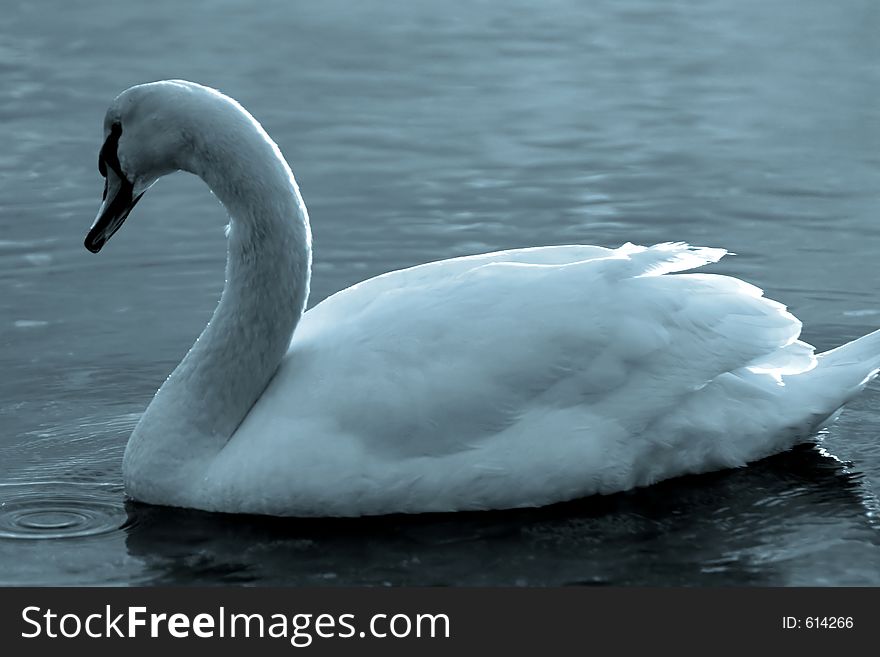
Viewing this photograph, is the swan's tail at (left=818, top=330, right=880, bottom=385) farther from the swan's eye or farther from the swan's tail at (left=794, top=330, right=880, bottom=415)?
the swan's eye

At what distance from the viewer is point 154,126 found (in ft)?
25.6

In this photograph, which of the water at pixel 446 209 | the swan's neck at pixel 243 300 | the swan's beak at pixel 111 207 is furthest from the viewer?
the swan's beak at pixel 111 207

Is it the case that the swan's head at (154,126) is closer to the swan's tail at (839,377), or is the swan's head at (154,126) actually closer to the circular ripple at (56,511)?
the circular ripple at (56,511)

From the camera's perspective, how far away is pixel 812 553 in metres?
7.32

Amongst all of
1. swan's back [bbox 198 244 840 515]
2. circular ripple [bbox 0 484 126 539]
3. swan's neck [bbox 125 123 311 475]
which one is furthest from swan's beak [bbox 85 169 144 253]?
circular ripple [bbox 0 484 126 539]

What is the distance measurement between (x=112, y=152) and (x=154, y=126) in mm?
276

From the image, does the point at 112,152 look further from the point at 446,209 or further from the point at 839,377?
the point at 446,209

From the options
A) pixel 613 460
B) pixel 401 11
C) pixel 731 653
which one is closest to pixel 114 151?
pixel 613 460

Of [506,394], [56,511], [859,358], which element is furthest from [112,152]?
[859,358]

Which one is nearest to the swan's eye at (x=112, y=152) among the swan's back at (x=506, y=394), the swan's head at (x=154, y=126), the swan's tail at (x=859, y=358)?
the swan's head at (x=154, y=126)

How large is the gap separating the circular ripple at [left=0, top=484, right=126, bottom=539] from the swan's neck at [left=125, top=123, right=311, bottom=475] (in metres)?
Result: 0.23

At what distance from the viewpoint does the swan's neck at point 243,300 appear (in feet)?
25.7

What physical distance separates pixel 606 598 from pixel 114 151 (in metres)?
2.99

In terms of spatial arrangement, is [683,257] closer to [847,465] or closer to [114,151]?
[847,465]
